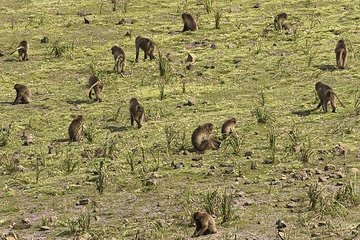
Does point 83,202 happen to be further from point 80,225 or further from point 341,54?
point 341,54

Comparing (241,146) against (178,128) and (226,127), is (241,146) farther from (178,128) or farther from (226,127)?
(178,128)

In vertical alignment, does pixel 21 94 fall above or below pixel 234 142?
above

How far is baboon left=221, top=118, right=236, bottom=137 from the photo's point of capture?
1405cm

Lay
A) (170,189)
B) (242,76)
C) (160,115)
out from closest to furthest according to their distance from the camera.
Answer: (170,189)
(160,115)
(242,76)

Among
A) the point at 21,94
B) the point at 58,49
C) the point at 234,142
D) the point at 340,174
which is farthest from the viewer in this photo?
the point at 58,49

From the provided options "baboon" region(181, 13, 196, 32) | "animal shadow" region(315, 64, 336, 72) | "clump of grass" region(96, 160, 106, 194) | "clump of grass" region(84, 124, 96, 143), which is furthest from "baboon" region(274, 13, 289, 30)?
"clump of grass" region(96, 160, 106, 194)

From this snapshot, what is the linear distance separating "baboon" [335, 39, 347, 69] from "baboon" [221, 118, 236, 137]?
428 centimetres

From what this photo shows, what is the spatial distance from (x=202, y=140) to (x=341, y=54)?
531cm

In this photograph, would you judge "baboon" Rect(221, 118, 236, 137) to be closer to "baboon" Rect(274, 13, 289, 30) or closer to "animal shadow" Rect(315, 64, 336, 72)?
"animal shadow" Rect(315, 64, 336, 72)

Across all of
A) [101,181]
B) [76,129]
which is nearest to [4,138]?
[76,129]

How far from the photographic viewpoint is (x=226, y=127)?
1414 cm

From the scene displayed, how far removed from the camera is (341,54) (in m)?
17.8

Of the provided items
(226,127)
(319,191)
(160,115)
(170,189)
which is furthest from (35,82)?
(319,191)

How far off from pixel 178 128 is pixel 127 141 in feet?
3.22
